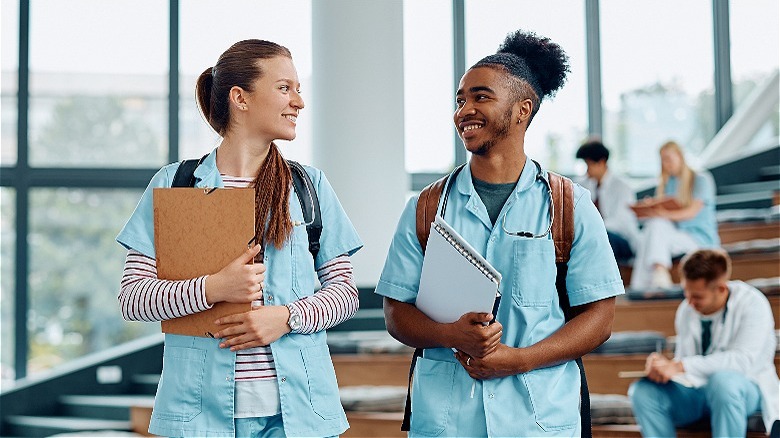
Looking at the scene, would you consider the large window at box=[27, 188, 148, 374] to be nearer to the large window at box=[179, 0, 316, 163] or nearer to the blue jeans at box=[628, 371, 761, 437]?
the large window at box=[179, 0, 316, 163]

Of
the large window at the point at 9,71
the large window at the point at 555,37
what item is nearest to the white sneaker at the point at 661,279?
the large window at the point at 555,37

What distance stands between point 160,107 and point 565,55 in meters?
5.93

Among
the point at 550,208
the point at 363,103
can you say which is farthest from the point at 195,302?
Answer: the point at 363,103

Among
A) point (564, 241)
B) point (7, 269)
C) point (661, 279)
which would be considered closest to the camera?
point (564, 241)

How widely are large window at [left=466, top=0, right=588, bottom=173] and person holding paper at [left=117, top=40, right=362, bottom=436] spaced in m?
6.36

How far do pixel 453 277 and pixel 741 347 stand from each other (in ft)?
7.85

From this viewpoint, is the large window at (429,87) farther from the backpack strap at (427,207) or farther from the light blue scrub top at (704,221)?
the backpack strap at (427,207)

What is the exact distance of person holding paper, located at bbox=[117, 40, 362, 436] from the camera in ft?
6.27

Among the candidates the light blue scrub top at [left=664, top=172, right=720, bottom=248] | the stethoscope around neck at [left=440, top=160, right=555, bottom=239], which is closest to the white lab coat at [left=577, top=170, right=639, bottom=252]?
the light blue scrub top at [left=664, top=172, right=720, bottom=248]

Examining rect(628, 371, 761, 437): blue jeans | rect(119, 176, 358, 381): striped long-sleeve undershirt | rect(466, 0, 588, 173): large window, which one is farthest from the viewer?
rect(466, 0, 588, 173): large window

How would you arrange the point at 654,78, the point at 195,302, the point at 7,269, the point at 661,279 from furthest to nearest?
the point at 654,78, the point at 7,269, the point at 661,279, the point at 195,302

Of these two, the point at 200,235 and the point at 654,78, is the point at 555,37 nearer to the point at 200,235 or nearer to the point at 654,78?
the point at 654,78

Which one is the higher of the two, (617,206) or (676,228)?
(617,206)

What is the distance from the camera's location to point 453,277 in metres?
2.00
